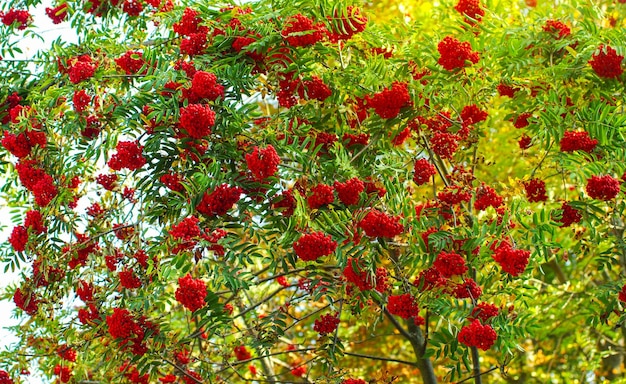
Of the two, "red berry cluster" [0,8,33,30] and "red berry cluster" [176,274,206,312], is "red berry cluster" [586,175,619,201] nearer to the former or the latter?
"red berry cluster" [176,274,206,312]

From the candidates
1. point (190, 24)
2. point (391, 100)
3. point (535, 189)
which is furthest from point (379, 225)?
point (190, 24)

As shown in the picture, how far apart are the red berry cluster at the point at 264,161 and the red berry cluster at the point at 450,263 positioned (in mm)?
855

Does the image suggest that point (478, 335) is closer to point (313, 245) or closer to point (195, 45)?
point (313, 245)

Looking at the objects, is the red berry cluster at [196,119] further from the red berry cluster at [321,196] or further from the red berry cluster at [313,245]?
the red berry cluster at [313,245]

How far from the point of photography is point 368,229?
3449 millimetres

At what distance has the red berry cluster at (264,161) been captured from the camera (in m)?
3.36

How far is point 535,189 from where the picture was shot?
14.1 ft

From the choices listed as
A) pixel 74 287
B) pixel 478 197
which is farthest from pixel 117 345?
pixel 478 197

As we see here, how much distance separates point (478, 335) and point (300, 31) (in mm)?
1587

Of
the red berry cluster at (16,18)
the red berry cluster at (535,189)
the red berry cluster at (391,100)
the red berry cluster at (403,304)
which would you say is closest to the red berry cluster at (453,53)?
the red berry cluster at (391,100)

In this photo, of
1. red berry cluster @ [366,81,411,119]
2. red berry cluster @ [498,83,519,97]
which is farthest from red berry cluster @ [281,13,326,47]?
red berry cluster @ [498,83,519,97]

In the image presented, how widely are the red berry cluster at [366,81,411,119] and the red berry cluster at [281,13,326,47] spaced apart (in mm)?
399

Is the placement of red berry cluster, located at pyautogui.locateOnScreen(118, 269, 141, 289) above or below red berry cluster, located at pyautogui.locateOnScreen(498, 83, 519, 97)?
below

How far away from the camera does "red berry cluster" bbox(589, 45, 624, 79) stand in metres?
4.04
